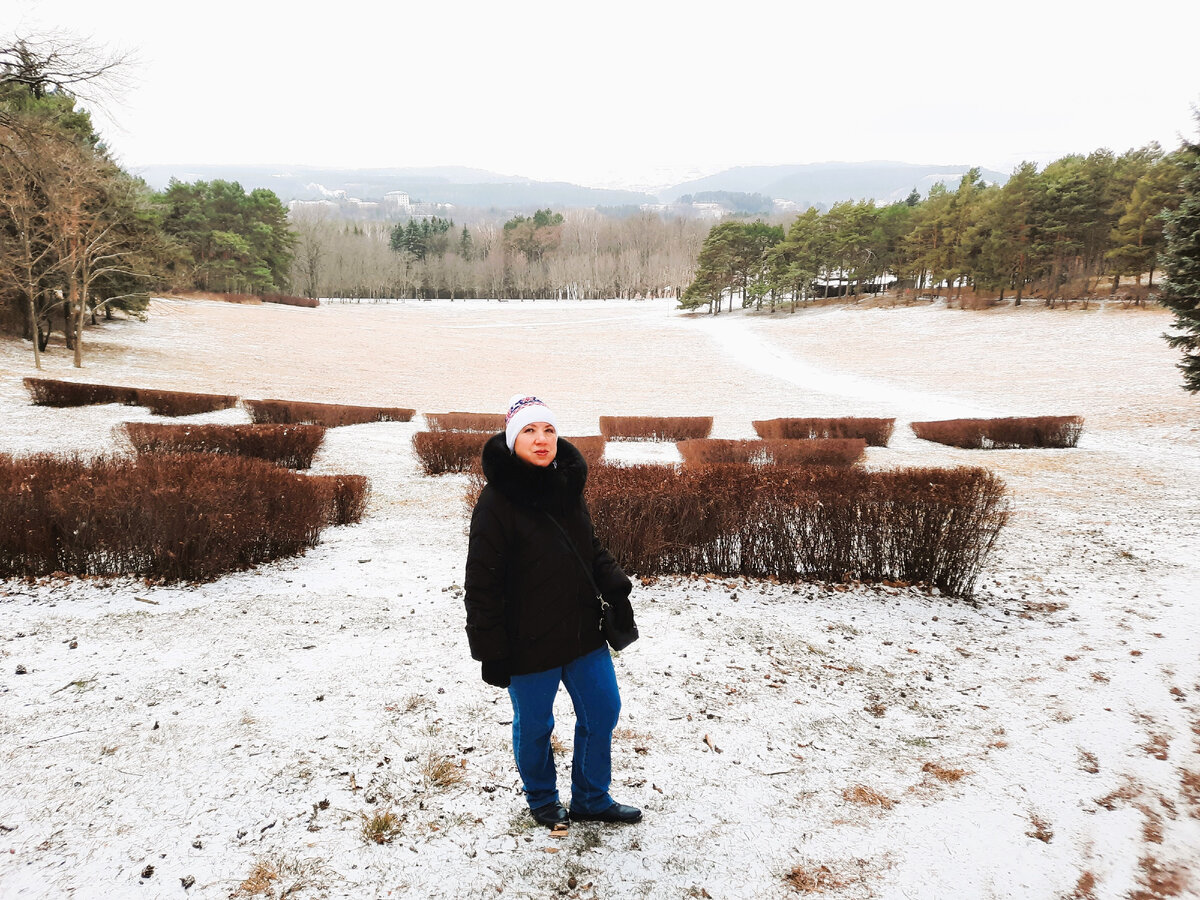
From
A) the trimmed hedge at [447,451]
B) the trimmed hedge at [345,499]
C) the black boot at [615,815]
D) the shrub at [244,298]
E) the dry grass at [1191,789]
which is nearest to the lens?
the black boot at [615,815]

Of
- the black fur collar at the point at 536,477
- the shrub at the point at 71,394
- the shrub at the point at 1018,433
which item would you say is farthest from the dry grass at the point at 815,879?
the shrub at the point at 71,394

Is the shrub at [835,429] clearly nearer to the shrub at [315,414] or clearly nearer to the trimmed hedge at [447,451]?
the trimmed hedge at [447,451]

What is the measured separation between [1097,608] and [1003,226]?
50824 mm

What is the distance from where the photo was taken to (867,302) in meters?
56.8

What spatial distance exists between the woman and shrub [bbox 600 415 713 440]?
14476 millimetres

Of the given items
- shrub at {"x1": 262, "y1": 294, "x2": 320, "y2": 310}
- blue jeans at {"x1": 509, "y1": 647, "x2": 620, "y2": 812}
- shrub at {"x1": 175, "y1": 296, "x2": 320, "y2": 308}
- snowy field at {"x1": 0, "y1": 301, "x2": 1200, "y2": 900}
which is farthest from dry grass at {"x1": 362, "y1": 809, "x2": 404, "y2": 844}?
shrub at {"x1": 262, "y1": 294, "x2": 320, "y2": 310}

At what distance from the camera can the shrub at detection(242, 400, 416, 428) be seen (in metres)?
15.4

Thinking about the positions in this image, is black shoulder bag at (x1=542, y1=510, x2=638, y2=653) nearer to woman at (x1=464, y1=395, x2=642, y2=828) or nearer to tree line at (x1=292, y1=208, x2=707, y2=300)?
woman at (x1=464, y1=395, x2=642, y2=828)

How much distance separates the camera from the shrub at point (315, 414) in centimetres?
1543

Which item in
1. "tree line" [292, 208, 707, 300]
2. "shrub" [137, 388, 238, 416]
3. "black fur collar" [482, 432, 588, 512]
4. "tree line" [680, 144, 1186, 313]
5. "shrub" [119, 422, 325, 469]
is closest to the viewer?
"black fur collar" [482, 432, 588, 512]

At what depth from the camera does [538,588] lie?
2439mm

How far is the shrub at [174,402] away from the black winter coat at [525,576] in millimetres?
16636

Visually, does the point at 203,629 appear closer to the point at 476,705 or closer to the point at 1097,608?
the point at 476,705

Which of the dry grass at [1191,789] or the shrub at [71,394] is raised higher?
the shrub at [71,394]
